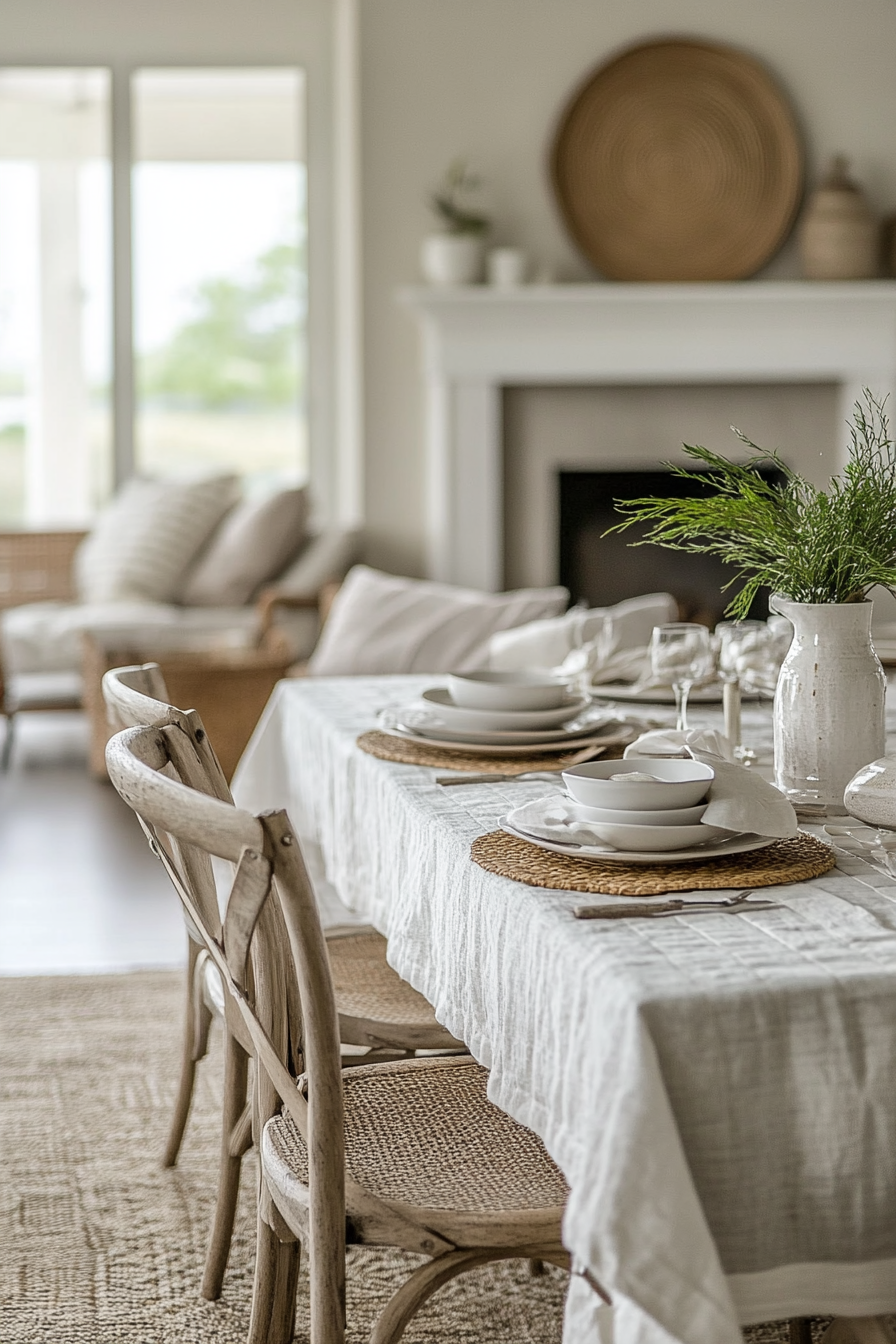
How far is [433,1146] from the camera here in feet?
4.55

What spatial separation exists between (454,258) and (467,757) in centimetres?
403

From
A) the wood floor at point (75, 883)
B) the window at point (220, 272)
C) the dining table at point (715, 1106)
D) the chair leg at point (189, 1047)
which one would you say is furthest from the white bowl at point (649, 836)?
the window at point (220, 272)

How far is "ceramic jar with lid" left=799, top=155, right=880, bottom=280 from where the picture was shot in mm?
5484

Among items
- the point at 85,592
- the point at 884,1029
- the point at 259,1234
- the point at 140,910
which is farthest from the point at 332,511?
the point at 884,1029

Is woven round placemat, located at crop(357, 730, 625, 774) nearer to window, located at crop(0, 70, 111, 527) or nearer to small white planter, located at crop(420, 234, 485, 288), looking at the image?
Result: small white planter, located at crop(420, 234, 485, 288)

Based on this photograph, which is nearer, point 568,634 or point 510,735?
point 510,735

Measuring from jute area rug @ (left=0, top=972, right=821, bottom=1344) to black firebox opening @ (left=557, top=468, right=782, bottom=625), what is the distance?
338cm

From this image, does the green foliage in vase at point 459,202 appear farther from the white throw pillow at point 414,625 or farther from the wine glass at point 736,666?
the wine glass at point 736,666

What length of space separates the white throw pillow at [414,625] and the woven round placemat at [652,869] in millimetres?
2399

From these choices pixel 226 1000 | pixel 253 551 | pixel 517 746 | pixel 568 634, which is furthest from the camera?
pixel 253 551

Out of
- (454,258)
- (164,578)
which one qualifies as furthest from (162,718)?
(164,578)

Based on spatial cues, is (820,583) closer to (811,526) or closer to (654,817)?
(811,526)

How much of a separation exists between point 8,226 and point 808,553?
19.5 feet

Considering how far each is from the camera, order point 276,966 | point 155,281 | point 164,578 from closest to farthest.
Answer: point 276,966 → point 164,578 → point 155,281
